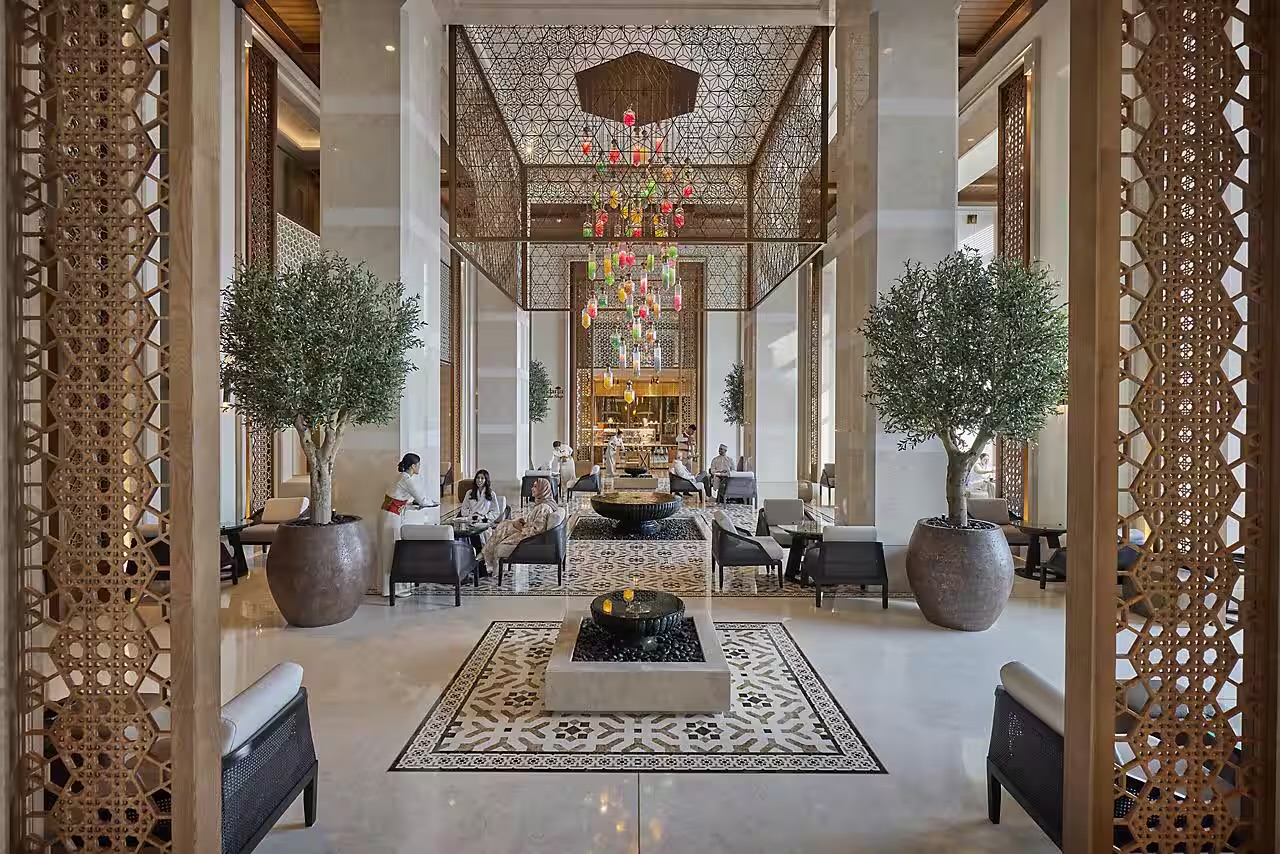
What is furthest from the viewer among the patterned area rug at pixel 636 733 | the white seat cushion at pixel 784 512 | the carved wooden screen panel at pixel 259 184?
the carved wooden screen panel at pixel 259 184

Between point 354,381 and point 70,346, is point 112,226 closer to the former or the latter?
point 70,346

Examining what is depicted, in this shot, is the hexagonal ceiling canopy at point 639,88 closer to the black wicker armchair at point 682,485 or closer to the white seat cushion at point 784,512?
the white seat cushion at point 784,512

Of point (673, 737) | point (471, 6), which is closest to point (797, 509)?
point (673, 737)

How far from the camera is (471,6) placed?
8227mm

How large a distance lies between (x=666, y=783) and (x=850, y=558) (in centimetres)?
370

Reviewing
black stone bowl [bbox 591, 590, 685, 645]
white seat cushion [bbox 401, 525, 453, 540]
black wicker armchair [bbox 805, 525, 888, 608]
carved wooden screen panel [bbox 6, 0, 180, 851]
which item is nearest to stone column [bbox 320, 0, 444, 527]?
white seat cushion [bbox 401, 525, 453, 540]

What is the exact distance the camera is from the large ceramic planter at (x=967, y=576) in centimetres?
591

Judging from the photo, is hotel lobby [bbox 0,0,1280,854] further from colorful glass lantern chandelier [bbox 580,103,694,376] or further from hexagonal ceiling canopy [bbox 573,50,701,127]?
colorful glass lantern chandelier [bbox 580,103,694,376]

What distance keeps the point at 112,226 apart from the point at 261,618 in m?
4.66

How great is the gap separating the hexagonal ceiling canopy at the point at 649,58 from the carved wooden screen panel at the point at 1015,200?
8.99ft

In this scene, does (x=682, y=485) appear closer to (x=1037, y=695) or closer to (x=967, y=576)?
(x=967, y=576)

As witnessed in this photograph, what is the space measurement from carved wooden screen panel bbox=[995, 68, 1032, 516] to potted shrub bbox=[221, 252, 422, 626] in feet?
24.3

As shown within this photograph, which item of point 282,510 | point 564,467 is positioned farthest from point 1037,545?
point 564,467

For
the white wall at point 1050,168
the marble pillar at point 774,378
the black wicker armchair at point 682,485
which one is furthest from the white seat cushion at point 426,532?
the marble pillar at point 774,378
